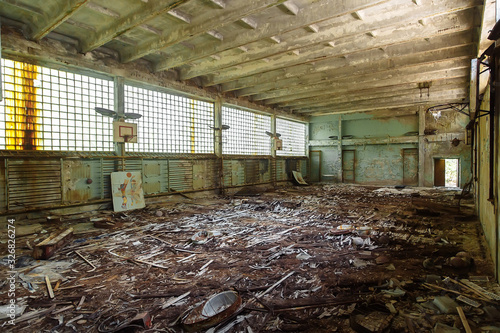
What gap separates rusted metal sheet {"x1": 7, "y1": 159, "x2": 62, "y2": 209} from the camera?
637cm

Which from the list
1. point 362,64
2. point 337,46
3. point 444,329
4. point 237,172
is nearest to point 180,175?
point 237,172

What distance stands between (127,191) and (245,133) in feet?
23.5

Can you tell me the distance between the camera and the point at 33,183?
6711 mm

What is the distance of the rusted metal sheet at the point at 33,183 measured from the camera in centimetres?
637

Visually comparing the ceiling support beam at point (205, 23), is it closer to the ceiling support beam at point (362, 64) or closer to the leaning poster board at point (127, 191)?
the leaning poster board at point (127, 191)

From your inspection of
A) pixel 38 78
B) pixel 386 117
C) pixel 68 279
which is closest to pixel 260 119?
pixel 386 117

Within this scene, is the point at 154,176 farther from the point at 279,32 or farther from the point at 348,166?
the point at 348,166

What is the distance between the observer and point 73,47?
293 inches

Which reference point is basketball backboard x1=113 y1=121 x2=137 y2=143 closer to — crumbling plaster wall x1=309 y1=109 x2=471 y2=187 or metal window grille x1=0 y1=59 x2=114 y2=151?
metal window grille x1=0 y1=59 x2=114 y2=151

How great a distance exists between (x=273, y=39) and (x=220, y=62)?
2401 millimetres

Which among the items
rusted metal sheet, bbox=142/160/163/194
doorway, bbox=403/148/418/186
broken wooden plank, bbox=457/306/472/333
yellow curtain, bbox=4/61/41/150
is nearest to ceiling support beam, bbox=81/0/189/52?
yellow curtain, bbox=4/61/41/150

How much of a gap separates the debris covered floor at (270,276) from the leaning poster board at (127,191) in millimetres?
1341

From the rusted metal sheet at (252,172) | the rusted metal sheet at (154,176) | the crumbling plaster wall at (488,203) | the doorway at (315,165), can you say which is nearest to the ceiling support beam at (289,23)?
the crumbling plaster wall at (488,203)

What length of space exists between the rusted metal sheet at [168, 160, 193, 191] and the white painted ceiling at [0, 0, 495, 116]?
3376 mm
